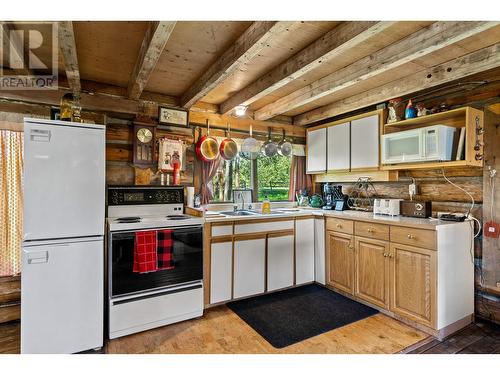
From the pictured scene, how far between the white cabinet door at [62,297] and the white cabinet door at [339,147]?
2796mm

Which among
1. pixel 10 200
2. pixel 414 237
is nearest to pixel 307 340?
pixel 414 237

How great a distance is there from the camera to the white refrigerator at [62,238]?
1.94 metres

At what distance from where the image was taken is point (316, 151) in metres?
3.93

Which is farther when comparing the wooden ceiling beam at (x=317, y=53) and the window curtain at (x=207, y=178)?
the window curtain at (x=207, y=178)

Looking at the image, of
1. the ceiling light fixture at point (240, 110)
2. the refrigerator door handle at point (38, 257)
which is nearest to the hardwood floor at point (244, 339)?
the refrigerator door handle at point (38, 257)

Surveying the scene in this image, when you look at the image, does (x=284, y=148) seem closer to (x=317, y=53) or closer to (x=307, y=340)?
A: (x=317, y=53)

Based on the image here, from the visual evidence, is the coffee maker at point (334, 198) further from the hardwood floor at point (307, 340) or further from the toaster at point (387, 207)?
the hardwood floor at point (307, 340)

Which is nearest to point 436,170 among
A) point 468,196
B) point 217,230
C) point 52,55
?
point 468,196

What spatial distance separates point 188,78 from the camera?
8.84ft

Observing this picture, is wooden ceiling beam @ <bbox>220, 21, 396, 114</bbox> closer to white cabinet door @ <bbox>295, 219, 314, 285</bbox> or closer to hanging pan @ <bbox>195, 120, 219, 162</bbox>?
hanging pan @ <bbox>195, 120, 219, 162</bbox>

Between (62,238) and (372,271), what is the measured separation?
2732mm

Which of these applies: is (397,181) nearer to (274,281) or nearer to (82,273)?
(274,281)

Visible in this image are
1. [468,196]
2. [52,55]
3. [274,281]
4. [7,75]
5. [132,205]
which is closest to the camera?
[52,55]
